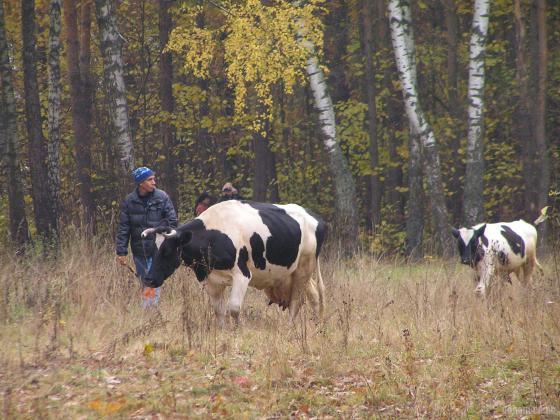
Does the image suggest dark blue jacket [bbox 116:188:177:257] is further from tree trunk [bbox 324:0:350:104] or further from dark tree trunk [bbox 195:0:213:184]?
tree trunk [bbox 324:0:350:104]

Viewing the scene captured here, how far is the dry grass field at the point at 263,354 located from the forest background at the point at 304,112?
24.9 feet

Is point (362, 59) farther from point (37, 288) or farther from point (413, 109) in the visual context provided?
point (37, 288)

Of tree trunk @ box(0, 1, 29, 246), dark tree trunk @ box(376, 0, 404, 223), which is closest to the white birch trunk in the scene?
tree trunk @ box(0, 1, 29, 246)

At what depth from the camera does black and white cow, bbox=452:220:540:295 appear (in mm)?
15602

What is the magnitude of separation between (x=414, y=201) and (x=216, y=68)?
7725 mm

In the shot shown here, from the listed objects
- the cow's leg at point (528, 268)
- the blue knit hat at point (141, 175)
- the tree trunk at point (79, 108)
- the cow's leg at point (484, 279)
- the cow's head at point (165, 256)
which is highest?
the tree trunk at point (79, 108)

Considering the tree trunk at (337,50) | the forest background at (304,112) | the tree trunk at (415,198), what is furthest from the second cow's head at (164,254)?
the tree trunk at (337,50)

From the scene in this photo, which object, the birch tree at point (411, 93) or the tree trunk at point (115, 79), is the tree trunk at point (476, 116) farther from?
the tree trunk at point (115, 79)

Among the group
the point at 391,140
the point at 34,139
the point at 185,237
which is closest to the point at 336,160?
the point at 34,139

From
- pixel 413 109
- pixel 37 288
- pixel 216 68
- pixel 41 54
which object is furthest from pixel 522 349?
pixel 41 54

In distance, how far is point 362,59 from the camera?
30.8 m

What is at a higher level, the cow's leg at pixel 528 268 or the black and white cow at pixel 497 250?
the black and white cow at pixel 497 250

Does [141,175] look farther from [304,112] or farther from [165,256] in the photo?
[304,112]

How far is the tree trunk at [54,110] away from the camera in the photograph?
2053 centimetres
